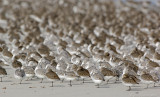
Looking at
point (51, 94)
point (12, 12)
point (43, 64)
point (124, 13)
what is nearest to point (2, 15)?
point (12, 12)

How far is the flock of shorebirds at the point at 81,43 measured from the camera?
14.4 metres

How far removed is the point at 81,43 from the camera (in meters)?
20.8

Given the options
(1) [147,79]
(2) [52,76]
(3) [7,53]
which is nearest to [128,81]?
(1) [147,79]

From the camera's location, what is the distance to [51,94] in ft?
42.2

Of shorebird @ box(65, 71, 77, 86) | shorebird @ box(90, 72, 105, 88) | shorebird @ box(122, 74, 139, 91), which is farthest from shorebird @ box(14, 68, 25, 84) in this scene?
shorebird @ box(122, 74, 139, 91)

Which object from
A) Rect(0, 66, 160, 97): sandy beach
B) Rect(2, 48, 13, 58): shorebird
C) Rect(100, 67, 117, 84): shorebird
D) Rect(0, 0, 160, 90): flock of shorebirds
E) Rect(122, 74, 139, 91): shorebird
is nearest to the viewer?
Rect(0, 66, 160, 97): sandy beach

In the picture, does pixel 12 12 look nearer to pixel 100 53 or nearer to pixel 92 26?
pixel 92 26

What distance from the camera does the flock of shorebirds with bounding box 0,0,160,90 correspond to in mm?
14438

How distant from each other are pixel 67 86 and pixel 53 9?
74.9 feet

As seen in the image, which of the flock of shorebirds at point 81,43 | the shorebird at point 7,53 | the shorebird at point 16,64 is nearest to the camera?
the flock of shorebirds at point 81,43

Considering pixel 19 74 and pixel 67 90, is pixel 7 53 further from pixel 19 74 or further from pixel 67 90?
pixel 67 90

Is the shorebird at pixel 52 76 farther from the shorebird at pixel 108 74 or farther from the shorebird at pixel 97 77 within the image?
the shorebird at pixel 108 74

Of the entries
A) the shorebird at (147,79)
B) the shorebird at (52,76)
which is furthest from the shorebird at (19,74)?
the shorebird at (147,79)

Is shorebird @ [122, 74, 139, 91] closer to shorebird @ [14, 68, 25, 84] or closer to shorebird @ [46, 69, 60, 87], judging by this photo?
shorebird @ [46, 69, 60, 87]
